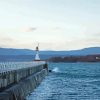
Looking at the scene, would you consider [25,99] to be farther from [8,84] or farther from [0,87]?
[0,87]

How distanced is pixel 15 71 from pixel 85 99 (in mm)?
8308

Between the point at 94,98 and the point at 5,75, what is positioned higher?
the point at 5,75

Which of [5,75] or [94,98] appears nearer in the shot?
[5,75]

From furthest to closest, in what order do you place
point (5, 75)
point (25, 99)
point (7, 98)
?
point (25, 99), point (5, 75), point (7, 98)

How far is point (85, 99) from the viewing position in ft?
138

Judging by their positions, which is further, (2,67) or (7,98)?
(2,67)

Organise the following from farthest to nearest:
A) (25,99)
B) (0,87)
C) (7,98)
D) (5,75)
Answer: (25,99) < (5,75) < (0,87) < (7,98)

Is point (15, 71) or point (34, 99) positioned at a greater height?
point (15, 71)

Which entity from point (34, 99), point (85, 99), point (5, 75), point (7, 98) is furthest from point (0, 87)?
point (85, 99)

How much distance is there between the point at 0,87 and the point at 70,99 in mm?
11443

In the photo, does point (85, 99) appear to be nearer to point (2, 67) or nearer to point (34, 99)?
point (34, 99)

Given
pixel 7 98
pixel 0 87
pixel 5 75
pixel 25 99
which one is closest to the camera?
pixel 7 98

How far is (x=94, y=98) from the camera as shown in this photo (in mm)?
43219

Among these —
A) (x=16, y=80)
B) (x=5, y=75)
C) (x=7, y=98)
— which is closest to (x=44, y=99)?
(x=16, y=80)
